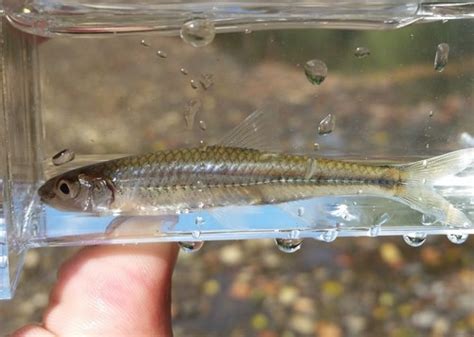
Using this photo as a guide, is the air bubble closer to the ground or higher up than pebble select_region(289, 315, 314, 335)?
higher up

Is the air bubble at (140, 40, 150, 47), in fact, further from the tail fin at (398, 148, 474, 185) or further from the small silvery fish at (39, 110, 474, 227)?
the tail fin at (398, 148, 474, 185)

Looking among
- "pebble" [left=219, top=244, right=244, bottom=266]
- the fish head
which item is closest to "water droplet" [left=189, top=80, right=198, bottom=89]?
the fish head

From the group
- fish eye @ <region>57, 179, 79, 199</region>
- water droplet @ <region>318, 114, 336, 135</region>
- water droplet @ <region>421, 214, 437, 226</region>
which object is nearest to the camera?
fish eye @ <region>57, 179, 79, 199</region>

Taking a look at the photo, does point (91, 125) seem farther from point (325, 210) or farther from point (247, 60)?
point (325, 210)

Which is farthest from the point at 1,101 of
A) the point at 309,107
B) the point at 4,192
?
Answer: the point at 309,107

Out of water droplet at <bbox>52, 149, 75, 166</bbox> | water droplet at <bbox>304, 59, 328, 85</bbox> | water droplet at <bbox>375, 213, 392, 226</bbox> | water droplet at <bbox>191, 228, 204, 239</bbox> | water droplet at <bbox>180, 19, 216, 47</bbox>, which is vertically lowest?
water droplet at <bbox>191, 228, 204, 239</bbox>

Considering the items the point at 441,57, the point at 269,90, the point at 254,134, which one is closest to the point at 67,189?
the point at 254,134

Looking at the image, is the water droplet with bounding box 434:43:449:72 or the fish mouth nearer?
the fish mouth
